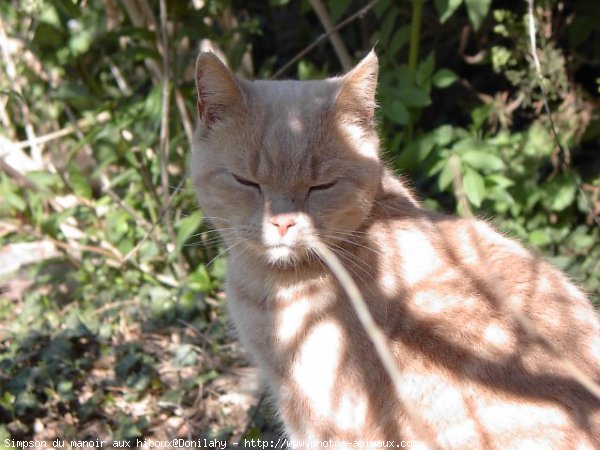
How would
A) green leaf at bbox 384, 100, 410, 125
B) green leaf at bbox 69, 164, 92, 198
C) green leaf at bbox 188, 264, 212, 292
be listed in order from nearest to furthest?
green leaf at bbox 384, 100, 410, 125
green leaf at bbox 188, 264, 212, 292
green leaf at bbox 69, 164, 92, 198

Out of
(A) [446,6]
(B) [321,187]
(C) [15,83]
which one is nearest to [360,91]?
(B) [321,187]

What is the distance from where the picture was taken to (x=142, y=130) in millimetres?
3479

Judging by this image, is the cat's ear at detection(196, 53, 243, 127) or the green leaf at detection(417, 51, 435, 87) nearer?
the cat's ear at detection(196, 53, 243, 127)

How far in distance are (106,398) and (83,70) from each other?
1687 millimetres

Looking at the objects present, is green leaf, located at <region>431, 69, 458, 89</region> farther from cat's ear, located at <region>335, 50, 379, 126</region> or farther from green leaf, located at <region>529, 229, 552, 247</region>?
cat's ear, located at <region>335, 50, 379, 126</region>

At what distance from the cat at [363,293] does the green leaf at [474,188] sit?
0.84 meters

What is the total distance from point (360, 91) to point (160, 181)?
1.76 metres

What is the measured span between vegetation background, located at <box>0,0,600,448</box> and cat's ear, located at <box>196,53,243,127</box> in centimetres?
59

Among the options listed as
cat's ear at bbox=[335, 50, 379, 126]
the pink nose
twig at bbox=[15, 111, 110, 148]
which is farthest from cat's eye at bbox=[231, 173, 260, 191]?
twig at bbox=[15, 111, 110, 148]

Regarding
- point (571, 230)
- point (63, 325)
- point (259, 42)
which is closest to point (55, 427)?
point (63, 325)

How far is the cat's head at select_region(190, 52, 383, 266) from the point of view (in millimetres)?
2043

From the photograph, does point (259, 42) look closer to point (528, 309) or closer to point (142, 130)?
point (142, 130)

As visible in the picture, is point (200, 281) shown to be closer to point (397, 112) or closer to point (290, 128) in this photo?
point (397, 112)

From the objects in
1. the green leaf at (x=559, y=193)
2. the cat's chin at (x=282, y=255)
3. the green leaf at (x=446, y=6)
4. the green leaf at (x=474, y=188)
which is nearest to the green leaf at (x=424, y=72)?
the green leaf at (x=446, y=6)
